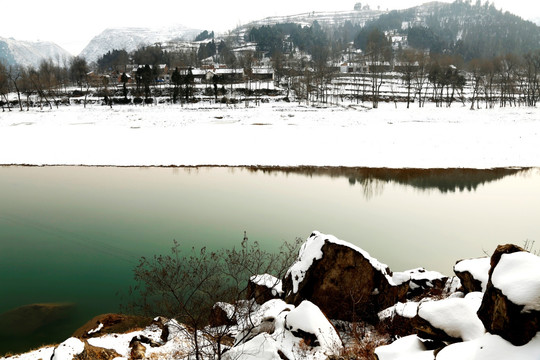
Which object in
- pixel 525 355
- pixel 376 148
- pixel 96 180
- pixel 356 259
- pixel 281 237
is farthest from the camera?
pixel 376 148

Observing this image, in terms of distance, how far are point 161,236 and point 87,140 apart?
3289cm

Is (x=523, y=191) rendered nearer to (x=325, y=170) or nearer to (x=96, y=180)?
(x=325, y=170)

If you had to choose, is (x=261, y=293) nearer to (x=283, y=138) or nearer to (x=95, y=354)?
(x=95, y=354)

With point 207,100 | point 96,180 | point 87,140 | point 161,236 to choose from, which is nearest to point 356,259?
point 161,236

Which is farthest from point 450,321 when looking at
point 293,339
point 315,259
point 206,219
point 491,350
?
point 206,219

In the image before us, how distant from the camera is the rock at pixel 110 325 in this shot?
40.4 ft

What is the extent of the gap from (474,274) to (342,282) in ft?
13.9

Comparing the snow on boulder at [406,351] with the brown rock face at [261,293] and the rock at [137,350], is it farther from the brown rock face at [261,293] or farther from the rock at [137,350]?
the rock at [137,350]

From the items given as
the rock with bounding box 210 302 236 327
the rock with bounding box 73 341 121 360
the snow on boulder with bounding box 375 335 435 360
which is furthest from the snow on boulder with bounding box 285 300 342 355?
the rock with bounding box 73 341 121 360

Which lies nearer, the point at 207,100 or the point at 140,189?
the point at 140,189

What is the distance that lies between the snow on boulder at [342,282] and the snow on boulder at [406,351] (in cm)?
503

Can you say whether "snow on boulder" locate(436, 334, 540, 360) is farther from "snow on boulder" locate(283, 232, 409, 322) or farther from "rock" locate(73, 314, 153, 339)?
"rock" locate(73, 314, 153, 339)

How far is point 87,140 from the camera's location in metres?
45.4

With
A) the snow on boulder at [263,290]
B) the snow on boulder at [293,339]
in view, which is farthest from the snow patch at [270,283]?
the snow on boulder at [293,339]
